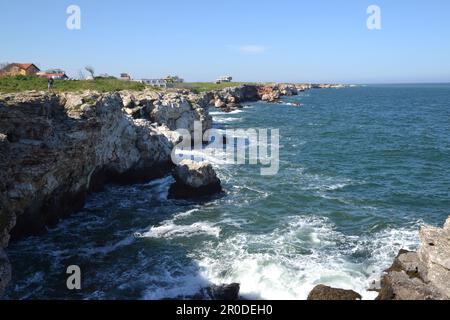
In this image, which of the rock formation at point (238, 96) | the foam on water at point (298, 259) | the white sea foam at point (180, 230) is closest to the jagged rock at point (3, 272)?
the foam on water at point (298, 259)

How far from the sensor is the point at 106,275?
81.0 ft

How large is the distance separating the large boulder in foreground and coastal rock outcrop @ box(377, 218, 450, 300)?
1949 centimetres

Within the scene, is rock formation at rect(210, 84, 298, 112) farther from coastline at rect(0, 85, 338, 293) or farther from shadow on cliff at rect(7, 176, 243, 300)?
shadow on cliff at rect(7, 176, 243, 300)

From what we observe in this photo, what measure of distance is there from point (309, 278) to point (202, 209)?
44.6 ft

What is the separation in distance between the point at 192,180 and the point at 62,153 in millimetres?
11992

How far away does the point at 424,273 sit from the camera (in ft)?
69.7

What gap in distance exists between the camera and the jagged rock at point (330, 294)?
20.4 meters

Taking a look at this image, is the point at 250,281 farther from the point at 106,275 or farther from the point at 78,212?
the point at 78,212

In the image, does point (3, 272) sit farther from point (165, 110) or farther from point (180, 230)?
point (165, 110)

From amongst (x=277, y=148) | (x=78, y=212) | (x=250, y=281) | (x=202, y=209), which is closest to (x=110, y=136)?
(x=78, y=212)

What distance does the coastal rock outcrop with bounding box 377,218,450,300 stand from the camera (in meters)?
19.3

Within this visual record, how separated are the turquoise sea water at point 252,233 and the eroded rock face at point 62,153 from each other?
1647 mm

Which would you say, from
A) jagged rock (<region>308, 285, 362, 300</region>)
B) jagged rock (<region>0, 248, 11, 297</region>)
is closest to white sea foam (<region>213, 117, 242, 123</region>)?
jagged rock (<region>308, 285, 362, 300</region>)

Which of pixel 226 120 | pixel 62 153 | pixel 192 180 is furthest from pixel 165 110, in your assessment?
pixel 226 120
